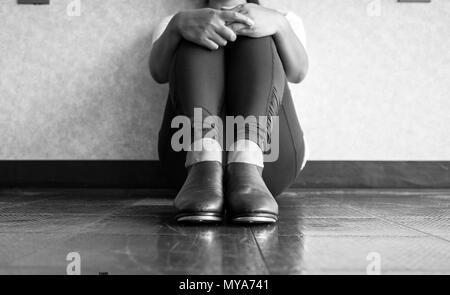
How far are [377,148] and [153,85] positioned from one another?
89 cm

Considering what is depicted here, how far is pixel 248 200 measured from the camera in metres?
0.84

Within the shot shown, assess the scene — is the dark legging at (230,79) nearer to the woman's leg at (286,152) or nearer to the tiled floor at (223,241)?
the woman's leg at (286,152)

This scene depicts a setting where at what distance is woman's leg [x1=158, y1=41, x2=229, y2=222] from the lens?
85cm

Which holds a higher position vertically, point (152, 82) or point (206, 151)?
point (152, 82)

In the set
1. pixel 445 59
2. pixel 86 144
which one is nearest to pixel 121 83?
pixel 86 144

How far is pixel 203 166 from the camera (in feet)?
3.01

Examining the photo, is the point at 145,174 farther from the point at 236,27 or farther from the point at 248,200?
the point at 248,200

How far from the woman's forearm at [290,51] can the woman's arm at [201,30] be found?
0.33 ft

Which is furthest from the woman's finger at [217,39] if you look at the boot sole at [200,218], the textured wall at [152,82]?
the textured wall at [152,82]

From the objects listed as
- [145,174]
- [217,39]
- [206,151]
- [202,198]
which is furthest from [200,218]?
[145,174]

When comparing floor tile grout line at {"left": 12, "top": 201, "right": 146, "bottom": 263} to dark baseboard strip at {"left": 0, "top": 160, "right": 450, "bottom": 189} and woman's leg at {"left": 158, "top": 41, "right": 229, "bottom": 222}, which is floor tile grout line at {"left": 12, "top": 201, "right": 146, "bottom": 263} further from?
dark baseboard strip at {"left": 0, "top": 160, "right": 450, "bottom": 189}

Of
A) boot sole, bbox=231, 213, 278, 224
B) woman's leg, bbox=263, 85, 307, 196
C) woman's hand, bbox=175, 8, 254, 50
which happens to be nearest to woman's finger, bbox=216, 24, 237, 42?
woman's hand, bbox=175, 8, 254, 50

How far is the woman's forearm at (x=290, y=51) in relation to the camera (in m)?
1.08

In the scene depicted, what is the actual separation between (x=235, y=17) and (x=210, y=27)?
0.22ft
